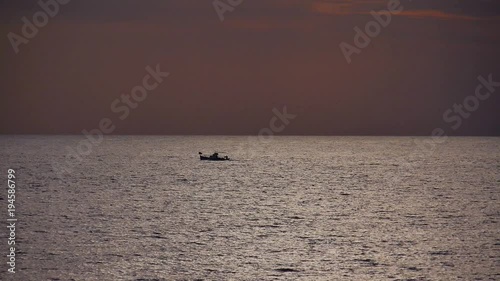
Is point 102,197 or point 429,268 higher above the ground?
point 102,197

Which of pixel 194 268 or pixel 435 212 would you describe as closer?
pixel 194 268

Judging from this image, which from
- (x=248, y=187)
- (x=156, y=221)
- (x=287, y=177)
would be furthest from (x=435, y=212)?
(x=287, y=177)

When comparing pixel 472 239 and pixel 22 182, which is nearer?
pixel 472 239

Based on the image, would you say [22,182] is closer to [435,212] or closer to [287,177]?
[287,177]

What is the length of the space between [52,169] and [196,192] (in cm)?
6497

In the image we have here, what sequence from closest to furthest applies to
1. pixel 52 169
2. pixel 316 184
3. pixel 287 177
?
pixel 316 184 < pixel 287 177 < pixel 52 169

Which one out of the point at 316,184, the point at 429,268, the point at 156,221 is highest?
the point at 316,184

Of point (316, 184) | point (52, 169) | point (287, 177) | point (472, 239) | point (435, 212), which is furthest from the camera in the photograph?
point (52, 169)

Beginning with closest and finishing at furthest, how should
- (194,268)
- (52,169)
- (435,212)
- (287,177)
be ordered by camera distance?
(194,268) → (435,212) → (287,177) → (52,169)

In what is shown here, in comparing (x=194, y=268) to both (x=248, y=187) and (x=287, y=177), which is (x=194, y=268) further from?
(x=287, y=177)

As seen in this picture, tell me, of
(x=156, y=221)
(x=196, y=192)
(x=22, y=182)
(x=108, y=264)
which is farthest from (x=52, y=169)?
(x=108, y=264)

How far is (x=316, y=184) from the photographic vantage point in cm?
13688

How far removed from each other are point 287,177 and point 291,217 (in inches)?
2761

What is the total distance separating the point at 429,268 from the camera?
5697cm
